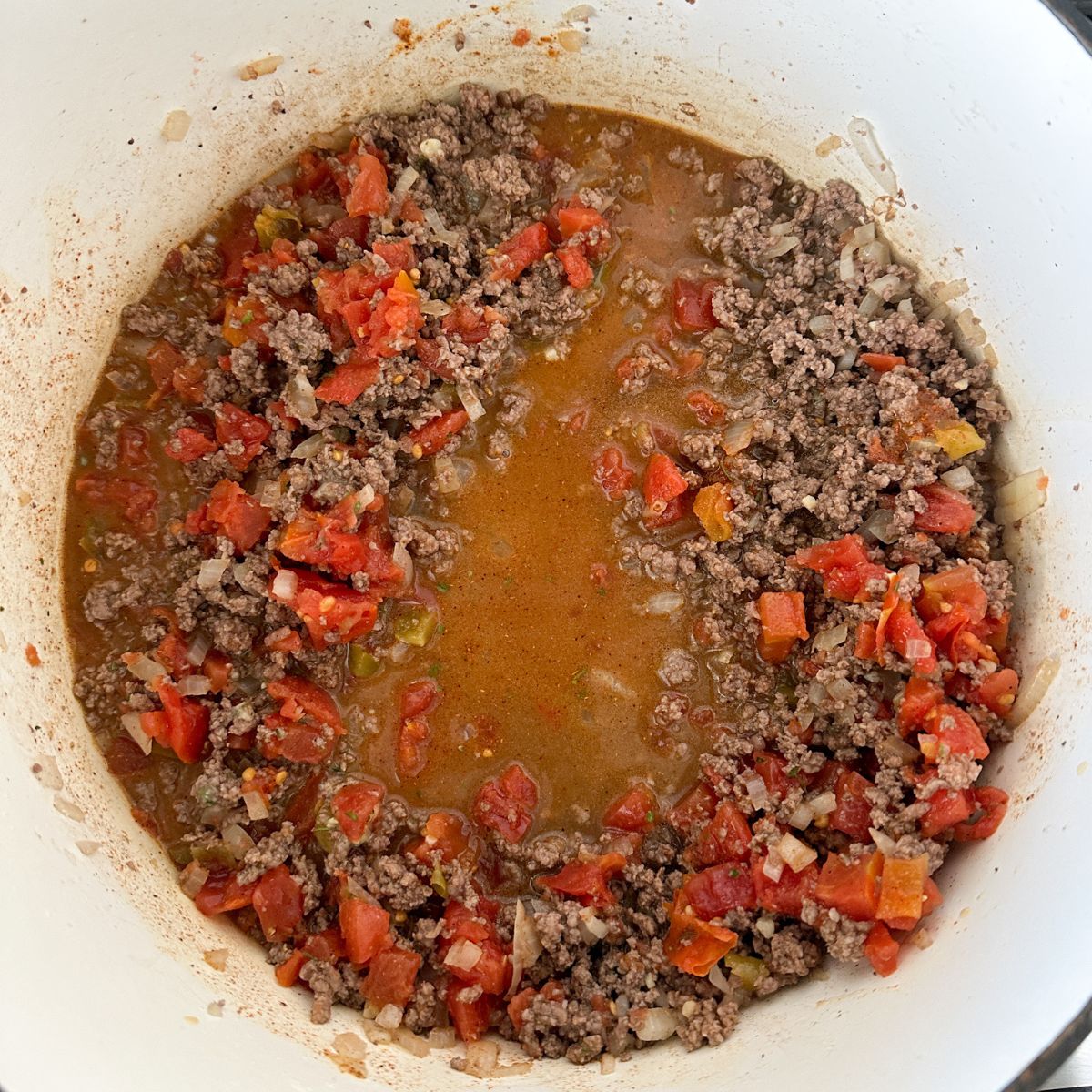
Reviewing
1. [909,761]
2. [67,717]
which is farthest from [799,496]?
[67,717]

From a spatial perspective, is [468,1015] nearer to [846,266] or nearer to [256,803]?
[256,803]

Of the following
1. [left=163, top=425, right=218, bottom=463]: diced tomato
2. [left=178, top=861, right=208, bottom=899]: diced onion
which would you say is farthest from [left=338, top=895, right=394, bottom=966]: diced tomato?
[left=163, top=425, right=218, bottom=463]: diced tomato

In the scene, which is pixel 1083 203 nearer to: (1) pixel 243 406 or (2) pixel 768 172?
(2) pixel 768 172

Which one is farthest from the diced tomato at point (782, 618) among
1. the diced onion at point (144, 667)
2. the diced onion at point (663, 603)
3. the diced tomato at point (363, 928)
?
the diced onion at point (144, 667)

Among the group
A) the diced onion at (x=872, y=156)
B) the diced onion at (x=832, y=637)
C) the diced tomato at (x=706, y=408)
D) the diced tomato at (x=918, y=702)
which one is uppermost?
the diced onion at (x=872, y=156)

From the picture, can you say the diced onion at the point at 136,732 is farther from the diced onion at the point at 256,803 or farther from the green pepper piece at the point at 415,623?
the green pepper piece at the point at 415,623

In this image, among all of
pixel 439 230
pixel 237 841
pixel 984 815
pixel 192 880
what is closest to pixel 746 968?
pixel 984 815

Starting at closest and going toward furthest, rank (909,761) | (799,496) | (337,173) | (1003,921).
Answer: (1003,921) → (909,761) → (799,496) → (337,173)
